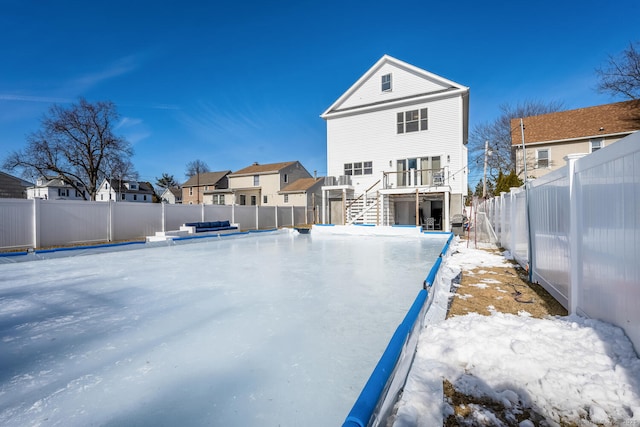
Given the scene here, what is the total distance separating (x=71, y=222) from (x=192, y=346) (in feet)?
35.6

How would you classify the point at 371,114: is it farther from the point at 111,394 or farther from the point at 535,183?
the point at 111,394

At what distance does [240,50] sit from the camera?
52.9 ft

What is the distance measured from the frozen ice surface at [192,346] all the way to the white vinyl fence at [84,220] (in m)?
5.58

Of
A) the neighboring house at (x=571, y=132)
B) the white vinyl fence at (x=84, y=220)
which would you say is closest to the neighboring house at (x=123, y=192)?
the white vinyl fence at (x=84, y=220)

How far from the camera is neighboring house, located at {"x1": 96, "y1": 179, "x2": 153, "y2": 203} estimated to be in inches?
1615

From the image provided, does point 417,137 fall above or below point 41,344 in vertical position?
above

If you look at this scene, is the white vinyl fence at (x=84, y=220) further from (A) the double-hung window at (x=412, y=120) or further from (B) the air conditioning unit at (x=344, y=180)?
(A) the double-hung window at (x=412, y=120)

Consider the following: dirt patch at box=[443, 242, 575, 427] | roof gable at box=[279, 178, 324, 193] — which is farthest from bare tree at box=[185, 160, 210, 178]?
dirt patch at box=[443, 242, 575, 427]

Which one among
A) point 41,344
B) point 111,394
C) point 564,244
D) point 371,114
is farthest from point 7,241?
point 371,114

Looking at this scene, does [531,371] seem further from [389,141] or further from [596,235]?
[389,141]

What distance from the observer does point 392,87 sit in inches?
650

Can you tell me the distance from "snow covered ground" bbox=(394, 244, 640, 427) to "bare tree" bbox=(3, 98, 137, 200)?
96.2 ft

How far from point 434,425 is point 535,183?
4.41 meters

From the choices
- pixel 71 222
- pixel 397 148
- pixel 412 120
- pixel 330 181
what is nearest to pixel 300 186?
pixel 330 181
